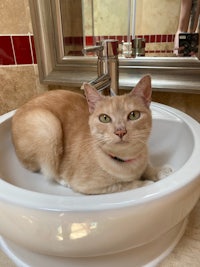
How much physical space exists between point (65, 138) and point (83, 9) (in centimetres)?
53

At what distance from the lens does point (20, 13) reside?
96cm

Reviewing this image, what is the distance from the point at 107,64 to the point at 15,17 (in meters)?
0.46

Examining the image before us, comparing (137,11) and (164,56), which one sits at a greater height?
(137,11)

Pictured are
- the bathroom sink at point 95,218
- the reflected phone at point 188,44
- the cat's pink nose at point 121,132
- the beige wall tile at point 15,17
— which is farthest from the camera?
the beige wall tile at point 15,17

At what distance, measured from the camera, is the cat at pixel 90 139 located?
1.99 ft

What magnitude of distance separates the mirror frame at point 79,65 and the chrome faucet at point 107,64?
0.35 ft

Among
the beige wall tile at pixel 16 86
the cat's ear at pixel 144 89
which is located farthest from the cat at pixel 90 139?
the beige wall tile at pixel 16 86

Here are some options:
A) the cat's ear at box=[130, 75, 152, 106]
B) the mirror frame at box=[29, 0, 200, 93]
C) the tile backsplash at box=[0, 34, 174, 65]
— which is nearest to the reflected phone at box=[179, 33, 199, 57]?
the mirror frame at box=[29, 0, 200, 93]

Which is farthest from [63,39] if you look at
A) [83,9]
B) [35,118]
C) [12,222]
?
[12,222]

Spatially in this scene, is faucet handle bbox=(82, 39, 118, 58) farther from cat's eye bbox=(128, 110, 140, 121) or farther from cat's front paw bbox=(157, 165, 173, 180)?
cat's front paw bbox=(157, 165, 173, 180)

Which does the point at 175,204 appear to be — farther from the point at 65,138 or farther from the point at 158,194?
the point at 65,138

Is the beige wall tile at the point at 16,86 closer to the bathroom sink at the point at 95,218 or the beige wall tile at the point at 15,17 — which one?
the beige wall tile at the point at 15,17

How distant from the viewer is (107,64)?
2.59 feet

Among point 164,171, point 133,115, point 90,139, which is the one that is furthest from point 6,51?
point 164,171
